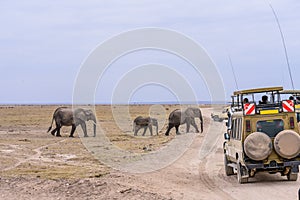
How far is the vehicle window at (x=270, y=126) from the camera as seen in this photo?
51.7 feet

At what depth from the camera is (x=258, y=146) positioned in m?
15.3

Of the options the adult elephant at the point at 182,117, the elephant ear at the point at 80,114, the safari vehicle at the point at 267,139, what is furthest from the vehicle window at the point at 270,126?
the elephant ear at the point at 80,114

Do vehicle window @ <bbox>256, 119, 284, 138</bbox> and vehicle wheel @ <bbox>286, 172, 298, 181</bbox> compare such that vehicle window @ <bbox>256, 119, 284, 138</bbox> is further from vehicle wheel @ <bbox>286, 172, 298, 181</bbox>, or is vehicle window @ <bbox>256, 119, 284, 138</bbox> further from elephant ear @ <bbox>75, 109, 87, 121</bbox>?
elephant ear @ <bbox>75, 109, 87, 121</bbox>

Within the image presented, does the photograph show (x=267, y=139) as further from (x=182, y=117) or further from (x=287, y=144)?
(x=182, y=117)

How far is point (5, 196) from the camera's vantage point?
1474cm

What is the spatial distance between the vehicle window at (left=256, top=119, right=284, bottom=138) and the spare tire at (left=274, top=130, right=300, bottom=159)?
48cm

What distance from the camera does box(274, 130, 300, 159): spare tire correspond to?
49.6 ft

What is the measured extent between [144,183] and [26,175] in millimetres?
3910

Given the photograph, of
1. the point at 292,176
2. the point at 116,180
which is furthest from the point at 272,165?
the point at 116,180

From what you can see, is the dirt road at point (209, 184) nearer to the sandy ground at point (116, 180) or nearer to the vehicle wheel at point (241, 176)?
the sandy ground at point (116, 180)

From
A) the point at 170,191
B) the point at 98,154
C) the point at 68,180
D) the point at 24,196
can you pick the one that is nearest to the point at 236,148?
the point at 170,191

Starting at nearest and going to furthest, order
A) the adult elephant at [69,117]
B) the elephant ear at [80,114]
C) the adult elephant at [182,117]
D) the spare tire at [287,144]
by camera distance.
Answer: the spare tire at [287,144] → the adult elephant at [69,117] → the elephant ear at [80,114] → the adult elephant at [182,117]

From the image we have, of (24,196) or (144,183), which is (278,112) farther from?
(24,196)

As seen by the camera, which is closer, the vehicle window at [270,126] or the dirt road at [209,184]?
the dirt road at [209,184]
